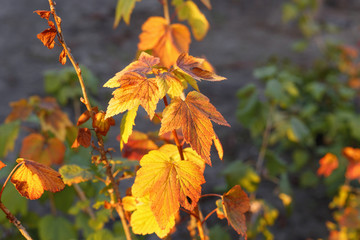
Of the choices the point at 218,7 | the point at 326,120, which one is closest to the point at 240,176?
the point at 326,120

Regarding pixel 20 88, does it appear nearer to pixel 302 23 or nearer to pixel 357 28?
pixel 302 23

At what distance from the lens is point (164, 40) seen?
131 cm

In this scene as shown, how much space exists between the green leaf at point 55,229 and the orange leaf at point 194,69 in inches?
43.9

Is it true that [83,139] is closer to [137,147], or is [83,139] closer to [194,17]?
[137,147]

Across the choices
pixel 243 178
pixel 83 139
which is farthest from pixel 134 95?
pixel 243 178

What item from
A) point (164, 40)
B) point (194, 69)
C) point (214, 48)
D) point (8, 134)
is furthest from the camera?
point (214, 48)

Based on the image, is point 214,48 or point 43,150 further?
point 214,48

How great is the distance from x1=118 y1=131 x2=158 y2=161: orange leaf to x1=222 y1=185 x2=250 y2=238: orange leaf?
0.29 meters

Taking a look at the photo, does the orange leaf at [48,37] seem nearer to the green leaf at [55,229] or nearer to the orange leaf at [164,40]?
the orange leaf at [164,40]

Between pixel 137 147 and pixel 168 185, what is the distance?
31cm

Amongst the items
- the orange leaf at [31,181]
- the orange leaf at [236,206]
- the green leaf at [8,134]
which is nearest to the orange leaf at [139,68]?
the orange leaf at [31,181]

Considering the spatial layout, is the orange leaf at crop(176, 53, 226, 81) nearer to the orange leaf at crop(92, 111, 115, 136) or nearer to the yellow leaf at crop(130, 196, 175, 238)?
the orange leaf at crop(92, 111, 115, 136)

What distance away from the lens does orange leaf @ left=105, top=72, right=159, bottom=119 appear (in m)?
0.72

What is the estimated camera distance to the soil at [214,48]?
3.12 m
